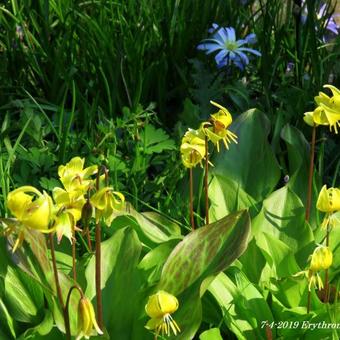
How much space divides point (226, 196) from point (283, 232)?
0.79 ft

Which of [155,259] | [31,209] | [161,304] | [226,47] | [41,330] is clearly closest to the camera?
[31,209]

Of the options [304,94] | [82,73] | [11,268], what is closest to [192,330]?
[11,268]

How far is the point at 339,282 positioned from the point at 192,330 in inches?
18.6

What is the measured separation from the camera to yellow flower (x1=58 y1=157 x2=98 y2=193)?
174cm

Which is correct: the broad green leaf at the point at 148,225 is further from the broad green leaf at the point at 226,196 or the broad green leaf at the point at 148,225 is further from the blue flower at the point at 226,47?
the blue flower at the point at 226,47

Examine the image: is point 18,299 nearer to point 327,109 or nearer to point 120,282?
point 120,282

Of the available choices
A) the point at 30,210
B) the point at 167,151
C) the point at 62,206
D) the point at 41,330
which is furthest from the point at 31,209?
the point at 167,151

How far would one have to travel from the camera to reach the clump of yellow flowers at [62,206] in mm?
1493

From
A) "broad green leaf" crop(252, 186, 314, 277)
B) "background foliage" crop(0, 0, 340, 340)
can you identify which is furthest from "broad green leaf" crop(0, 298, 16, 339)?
"broad green leaf" crop(252, 186, 314, 277)

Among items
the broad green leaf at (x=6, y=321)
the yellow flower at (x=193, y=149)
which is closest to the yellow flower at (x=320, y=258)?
the yellow flower at (x=193, y=149)

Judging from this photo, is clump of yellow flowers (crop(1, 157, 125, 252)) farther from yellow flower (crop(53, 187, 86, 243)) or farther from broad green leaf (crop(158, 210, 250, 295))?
broad green leaf (crop(158, 210, 250, 295))

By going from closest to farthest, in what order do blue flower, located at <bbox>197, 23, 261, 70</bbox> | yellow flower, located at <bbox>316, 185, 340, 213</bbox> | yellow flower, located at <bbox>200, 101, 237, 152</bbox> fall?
yellow flower, located at <bbox>316, 185, 340, 213</bbox>
yellow flower, located at <bbox>200, 101, 237, 152</bbox>
blue flower, located at <bbox>197, 23, 261, 70</bbox>

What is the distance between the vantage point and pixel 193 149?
2.10m

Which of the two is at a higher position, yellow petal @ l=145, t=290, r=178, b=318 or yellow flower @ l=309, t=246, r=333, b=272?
yellow flower @ l=309, t=246, r=333, b=272
